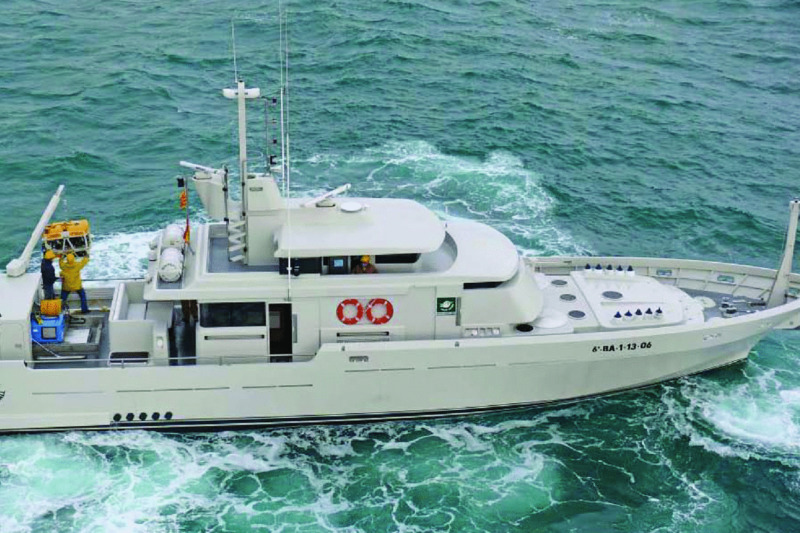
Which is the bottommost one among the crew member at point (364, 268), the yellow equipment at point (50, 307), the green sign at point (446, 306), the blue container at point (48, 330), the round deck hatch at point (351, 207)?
the blue container at point (48, 330)

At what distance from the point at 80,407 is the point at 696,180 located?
763 inches

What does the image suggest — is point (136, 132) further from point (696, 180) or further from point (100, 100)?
point (696, 180)

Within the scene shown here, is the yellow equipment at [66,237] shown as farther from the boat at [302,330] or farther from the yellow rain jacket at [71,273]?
the yellow rain jacket at [71,273]

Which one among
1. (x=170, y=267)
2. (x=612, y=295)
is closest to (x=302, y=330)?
(x=170, y=267)

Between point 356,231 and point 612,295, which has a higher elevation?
point 356,231

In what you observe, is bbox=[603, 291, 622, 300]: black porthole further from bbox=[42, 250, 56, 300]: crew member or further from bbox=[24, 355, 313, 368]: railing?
bbox=[42, 250, 56, 300]: crew member

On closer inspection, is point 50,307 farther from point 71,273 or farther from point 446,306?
point 446,306

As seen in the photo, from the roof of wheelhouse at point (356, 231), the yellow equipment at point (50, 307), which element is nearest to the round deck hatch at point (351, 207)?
the roof of wheelhouse at point (356, 231)

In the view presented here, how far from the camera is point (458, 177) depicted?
3092cm

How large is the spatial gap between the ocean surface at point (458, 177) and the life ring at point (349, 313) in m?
2.14

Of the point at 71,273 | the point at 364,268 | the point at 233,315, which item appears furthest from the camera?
the point at 71,273

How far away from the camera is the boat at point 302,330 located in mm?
19297

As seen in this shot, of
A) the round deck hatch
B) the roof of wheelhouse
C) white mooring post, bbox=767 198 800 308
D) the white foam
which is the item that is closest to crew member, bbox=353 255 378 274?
the roof of wheelhouse

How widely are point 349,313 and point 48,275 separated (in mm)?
5651
